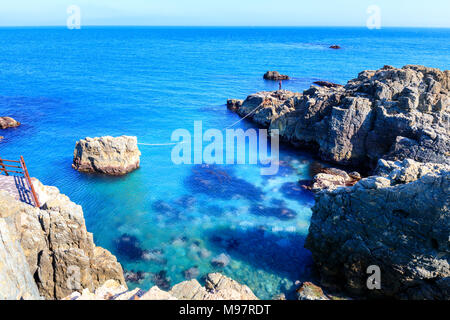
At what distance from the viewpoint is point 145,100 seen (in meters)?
52.1

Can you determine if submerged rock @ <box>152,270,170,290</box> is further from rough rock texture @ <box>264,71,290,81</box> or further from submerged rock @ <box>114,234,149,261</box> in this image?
rough rock texture @ <box>264,71,290,81</box>

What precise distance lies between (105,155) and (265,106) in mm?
23223

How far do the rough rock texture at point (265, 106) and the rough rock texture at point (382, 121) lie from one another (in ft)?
8.89

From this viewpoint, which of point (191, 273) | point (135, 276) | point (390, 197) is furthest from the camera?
point (191, 273)

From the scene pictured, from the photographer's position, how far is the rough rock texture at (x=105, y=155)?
26.8m

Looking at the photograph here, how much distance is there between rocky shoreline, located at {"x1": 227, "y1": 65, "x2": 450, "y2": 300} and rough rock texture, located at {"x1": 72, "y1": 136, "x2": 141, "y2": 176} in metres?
16.2

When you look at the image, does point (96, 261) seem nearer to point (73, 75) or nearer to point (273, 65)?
point (73, 75)

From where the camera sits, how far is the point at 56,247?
12734 mm

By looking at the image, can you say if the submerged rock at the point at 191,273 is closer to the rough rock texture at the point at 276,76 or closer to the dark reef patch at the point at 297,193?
the dark reef patch at the point at 297,193

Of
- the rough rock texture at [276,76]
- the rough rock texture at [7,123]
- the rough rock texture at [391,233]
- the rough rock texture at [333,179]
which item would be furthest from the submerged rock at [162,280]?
the rough rock texture at [276,76]

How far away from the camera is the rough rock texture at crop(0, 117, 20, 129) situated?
123 ft

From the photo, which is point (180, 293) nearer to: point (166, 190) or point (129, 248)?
point (129, 248)

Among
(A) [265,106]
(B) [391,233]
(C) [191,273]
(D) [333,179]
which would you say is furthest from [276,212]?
(A) [265,106]

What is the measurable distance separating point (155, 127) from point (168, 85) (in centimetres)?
2520
